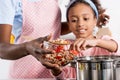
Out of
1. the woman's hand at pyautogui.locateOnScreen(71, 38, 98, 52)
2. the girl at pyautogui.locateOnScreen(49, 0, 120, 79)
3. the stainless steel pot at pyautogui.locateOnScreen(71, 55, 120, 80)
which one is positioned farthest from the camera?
the girl at pyautogui.locateOnScreen(49, 0, 120, 79)

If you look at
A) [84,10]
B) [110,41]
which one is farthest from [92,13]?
[110,41]

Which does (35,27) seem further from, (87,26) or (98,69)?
(98,69)

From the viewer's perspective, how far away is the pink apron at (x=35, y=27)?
45.6 inches

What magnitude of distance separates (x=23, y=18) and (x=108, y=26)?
373mm

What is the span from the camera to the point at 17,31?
1.17 m

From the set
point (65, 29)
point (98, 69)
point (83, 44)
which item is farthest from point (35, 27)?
point (98, 69)

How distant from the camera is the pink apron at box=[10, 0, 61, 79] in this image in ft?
3.80

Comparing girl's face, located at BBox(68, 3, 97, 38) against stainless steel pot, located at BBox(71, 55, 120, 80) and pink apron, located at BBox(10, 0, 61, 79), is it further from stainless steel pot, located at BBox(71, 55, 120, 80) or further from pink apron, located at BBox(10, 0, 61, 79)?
stainless steel pot, located at BBox(71, 55, 120, 80)

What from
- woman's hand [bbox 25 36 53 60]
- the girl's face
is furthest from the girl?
woman's hand [bbox 25 36 53 60]

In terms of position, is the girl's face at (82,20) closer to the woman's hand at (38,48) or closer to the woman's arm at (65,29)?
the woman's arm at (65,29)

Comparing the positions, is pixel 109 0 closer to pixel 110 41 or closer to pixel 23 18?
pixel 110 41

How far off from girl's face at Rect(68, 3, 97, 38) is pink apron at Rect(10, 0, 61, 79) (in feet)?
0.22

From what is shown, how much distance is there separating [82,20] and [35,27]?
0.68 ft

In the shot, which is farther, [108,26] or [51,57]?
[108,26]
